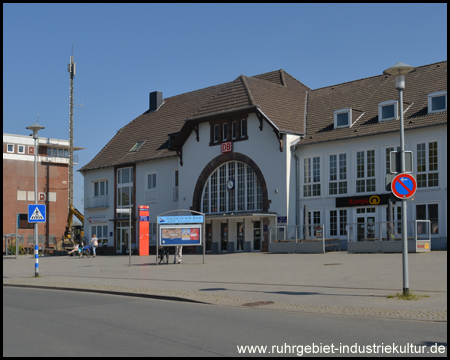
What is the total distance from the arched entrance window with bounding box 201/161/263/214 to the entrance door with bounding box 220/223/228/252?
1238 millimetres

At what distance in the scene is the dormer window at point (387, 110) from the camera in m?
35.9

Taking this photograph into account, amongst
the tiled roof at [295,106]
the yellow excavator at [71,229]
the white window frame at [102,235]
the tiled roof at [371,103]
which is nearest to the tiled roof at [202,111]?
the tiled roof at [295,106]

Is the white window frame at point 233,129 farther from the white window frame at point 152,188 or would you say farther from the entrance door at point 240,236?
the white window frame at point 152,188

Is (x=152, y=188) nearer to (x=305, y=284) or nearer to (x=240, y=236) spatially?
(x=240, y=236)

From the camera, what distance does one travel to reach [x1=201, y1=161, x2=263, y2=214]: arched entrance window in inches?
1585

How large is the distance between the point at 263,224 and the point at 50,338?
98.7 feet

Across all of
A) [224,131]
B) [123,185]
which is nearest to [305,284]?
[224,131]

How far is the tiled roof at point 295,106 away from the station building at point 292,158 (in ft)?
0.34

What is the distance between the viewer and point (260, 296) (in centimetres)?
1555

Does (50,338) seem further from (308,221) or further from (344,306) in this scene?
(308,221)

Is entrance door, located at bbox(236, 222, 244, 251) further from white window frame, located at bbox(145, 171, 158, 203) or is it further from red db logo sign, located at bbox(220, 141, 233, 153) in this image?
white window frame, located at bbox(145, 171, 158, 203)

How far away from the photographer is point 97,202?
52750mm

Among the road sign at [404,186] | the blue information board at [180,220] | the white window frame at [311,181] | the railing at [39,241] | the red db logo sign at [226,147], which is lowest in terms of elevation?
the railing at [39,241]

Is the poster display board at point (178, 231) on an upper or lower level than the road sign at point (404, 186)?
lower
